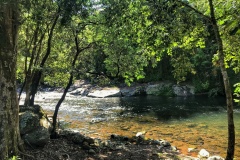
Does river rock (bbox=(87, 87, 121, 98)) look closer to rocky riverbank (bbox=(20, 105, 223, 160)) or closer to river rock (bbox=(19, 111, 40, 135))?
rocky riverbank (bbox=(20, 105, 223, 160))

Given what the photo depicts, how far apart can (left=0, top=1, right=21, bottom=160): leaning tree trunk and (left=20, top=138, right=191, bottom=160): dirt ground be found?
94 cm

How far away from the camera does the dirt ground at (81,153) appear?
928cm

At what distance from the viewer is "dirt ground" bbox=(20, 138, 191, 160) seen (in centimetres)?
928

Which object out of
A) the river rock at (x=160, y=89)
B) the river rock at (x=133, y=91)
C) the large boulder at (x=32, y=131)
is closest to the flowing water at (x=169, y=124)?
the large boulder at (x=32, y=131)

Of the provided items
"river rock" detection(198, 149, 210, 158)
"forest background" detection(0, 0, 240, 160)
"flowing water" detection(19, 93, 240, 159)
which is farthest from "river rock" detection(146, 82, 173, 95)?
"river rock" detection(198, 149, 210, 158)

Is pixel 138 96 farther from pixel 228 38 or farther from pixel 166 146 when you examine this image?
pixel 228 38

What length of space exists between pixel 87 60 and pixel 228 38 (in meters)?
7.35

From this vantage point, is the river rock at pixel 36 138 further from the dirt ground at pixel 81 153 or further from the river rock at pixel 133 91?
the river rock at pixel 133 91

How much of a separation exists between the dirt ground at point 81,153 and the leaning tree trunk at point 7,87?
3.10 ft

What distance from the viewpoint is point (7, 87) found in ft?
25.1

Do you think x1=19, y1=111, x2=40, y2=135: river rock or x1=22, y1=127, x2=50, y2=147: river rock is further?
→ x1=19, y1=111, x2=40, y2=135: river rock

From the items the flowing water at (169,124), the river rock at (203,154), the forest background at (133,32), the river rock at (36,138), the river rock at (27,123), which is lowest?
the river rock at (203,154)

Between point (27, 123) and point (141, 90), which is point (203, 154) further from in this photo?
point (141, 90)

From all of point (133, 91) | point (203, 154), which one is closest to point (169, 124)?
point (203, 154)
